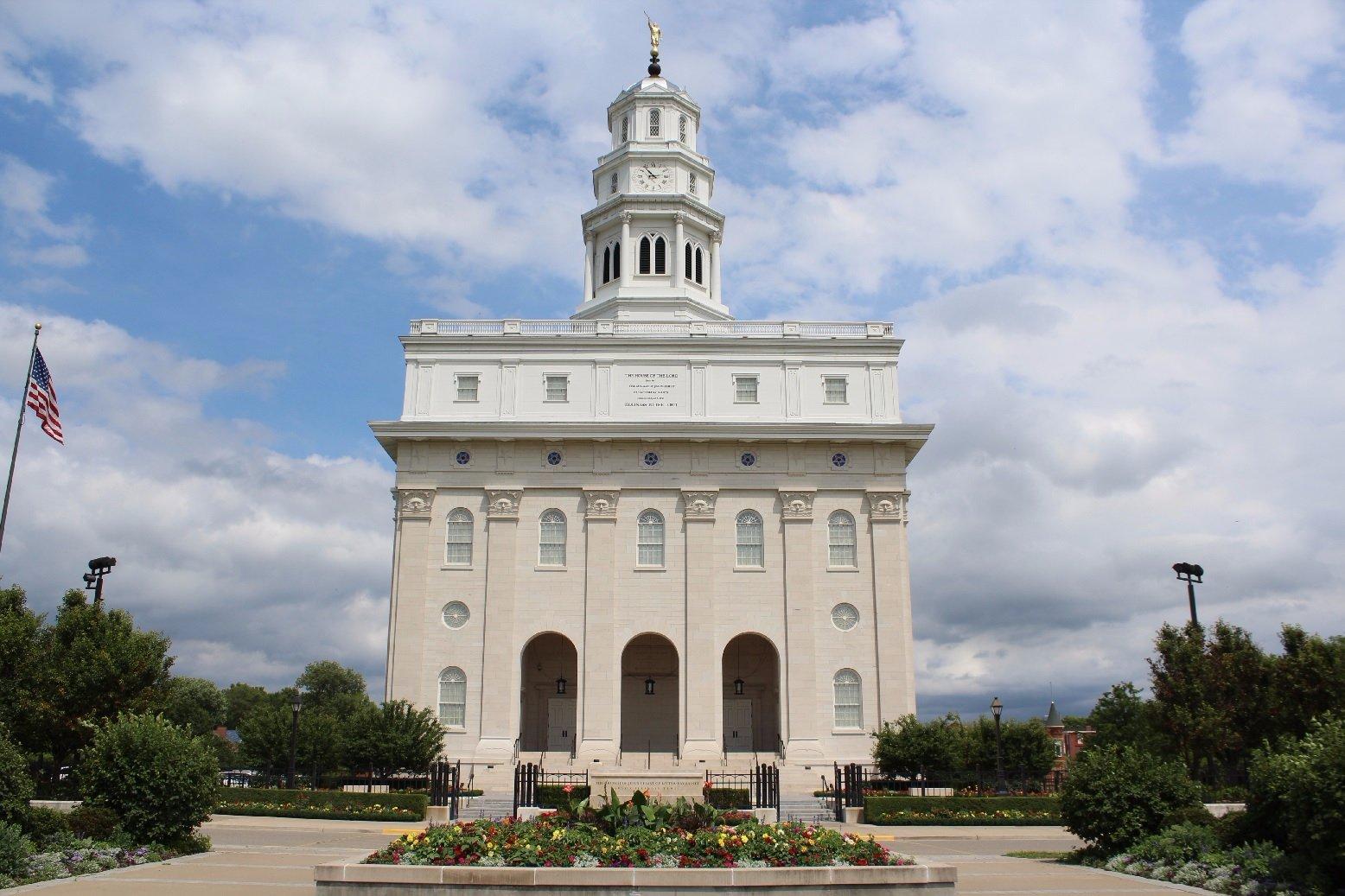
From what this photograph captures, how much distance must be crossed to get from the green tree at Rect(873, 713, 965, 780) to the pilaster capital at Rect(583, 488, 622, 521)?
46.3ft

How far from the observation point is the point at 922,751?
35.6m

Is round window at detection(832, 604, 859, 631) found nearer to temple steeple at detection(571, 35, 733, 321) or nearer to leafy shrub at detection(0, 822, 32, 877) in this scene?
temple steeple at detection(571, 35, 733, 321)

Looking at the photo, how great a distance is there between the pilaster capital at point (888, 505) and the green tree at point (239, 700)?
81060 millimetres

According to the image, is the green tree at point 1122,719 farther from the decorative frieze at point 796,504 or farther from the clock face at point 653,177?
the clock face at point 653,177

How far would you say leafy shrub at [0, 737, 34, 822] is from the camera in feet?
61.0

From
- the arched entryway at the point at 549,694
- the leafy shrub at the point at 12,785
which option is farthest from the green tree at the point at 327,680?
the leafy shrub at the point at 12,785

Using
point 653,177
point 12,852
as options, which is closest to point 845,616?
point 653,177

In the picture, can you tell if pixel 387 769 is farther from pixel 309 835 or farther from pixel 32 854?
pixel 32 854

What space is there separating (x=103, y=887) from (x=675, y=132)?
1829 inches

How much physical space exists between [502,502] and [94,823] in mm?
24834

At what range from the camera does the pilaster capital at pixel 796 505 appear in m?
44.7

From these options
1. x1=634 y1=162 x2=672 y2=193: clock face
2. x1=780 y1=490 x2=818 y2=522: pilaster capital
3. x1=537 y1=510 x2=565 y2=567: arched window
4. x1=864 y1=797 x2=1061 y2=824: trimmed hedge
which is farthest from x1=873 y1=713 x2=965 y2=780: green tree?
x1=634 y1=162 x2=672 y2=193: clock face

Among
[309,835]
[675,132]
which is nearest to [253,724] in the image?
[309,835]

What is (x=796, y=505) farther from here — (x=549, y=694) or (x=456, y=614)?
(x=456, y=614)
